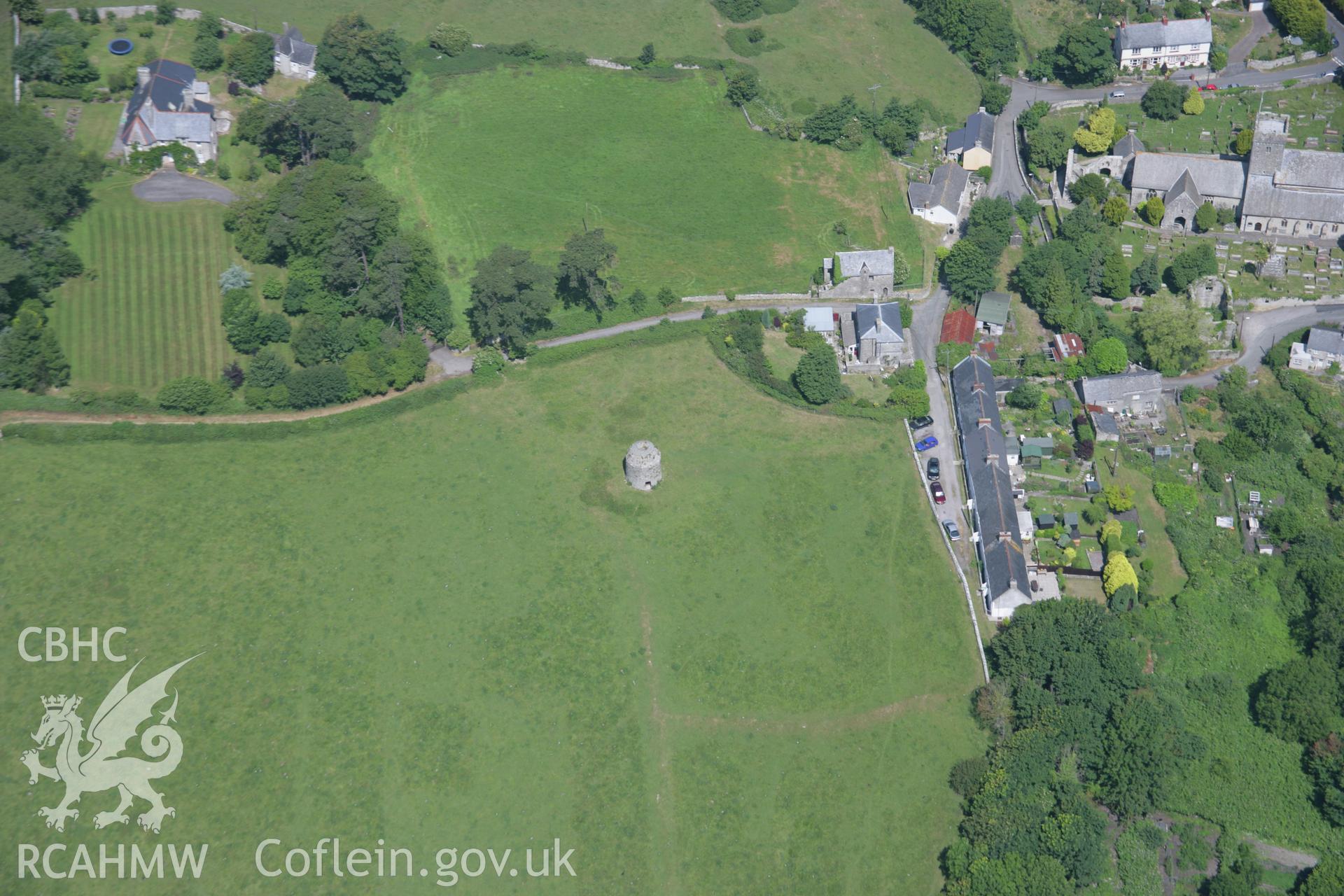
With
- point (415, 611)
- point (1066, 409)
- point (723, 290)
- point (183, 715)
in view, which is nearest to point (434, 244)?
point (723, 290)

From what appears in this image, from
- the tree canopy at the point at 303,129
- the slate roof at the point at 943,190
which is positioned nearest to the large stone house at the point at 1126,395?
the slate roof at the point at 943,190

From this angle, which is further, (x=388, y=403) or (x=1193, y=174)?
(x=1193, y=174)

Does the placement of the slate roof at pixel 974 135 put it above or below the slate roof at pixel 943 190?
above

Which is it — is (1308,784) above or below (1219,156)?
below

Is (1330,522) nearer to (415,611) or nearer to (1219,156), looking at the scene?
(1219,156)

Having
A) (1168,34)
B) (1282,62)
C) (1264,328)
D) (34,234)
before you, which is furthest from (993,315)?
(34,234)

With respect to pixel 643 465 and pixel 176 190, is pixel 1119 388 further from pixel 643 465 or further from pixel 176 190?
pixel 176 190

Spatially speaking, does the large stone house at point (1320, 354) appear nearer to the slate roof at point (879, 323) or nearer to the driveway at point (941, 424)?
the driveway at point (941, 424)
